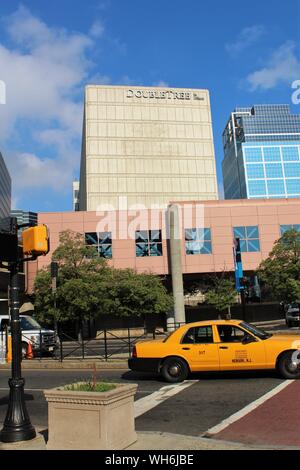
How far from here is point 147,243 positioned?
45.9 m

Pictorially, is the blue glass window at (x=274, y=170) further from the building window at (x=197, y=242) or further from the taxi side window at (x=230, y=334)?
the taxi side window at (x=230, y=334)

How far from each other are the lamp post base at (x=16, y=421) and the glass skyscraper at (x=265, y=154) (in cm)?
15930

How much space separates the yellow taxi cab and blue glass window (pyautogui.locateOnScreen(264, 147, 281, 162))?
553ft

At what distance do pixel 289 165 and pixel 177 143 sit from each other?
9287 centimetres

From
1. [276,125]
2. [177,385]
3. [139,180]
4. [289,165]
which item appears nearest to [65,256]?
[177,385]

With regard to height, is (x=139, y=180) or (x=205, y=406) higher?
(x=139, y=180)

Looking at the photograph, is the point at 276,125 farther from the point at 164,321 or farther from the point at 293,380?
the point at 293,380

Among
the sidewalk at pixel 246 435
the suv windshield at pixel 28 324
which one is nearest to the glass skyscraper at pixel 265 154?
the suv windshield at pixel 28 324

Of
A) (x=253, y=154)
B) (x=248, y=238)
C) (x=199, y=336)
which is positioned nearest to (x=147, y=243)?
(x=248, y=238)

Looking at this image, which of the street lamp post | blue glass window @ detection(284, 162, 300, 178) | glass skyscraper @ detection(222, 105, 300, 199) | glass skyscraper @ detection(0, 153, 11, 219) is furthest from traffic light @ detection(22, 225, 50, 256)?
blue glass window @ detection(284, 162, 300, 178)

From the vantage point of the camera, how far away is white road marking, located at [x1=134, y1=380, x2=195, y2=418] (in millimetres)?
9238

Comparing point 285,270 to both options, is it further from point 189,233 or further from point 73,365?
point 73,365

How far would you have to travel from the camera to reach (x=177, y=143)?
9100cm

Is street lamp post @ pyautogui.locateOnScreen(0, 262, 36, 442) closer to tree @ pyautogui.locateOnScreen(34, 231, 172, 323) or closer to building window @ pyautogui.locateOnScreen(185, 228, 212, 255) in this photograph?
tree @ pyautogui.locateOnScreen(34, 231, 172, 323)
